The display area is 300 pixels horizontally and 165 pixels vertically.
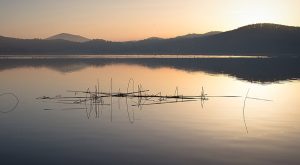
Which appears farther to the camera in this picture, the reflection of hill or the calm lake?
the reflection of hill

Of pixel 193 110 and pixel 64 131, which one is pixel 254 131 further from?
pixel 64 131

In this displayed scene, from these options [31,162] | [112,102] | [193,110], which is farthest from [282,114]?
[31,162]

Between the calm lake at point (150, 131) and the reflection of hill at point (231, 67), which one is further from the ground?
the reflection of hill at point (231, 67)

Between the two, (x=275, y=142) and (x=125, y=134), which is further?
(x=125, y=134)

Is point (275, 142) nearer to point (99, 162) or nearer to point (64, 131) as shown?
point (99, 162)

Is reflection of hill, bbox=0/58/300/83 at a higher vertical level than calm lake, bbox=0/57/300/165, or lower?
higher

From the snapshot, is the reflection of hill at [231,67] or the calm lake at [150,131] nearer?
the calm lake at [150,131]

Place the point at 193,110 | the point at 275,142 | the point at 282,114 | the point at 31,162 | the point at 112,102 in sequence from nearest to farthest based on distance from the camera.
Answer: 1. the point at 31,162
2. the point at 275,142
3. the point at 282,114
4. the point at 193,110
5. the point at 112,102

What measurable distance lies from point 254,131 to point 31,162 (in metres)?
8.54

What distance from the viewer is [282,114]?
64.5 feet

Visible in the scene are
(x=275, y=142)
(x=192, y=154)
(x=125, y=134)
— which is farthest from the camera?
(x=125, y=134)

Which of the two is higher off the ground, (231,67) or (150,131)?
(231,67)

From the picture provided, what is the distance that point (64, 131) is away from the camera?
1554cm

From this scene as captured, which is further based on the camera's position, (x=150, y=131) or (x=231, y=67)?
(x=231, y=67)
